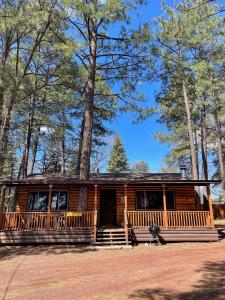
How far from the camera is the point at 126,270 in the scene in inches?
316

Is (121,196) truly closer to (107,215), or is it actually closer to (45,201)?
(107,215)

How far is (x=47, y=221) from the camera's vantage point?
13359mm

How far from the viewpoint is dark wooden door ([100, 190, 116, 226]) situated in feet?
53.0

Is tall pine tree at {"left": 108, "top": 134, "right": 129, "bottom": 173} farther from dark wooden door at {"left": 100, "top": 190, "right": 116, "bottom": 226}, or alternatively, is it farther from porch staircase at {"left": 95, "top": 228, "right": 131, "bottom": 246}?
porch staircase at {"left": 95, "top": 228, "right": 131, "bottom": 246}

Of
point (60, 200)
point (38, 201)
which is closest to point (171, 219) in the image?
point (60, 200)

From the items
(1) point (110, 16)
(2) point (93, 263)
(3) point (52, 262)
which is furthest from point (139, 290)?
(1) point (110, 16)

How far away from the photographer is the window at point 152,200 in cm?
1576

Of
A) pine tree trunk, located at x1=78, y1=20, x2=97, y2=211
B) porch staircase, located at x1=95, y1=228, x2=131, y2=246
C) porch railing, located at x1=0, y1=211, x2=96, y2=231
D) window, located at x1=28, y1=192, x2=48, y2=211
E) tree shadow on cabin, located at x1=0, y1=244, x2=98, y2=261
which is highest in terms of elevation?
pine tree trunk, located at x1=78, y1=20, x2=97, y2=211

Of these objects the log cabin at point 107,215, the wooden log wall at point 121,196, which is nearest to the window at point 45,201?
the log cabin at point 107,215

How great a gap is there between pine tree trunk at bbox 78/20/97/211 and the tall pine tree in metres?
27.1

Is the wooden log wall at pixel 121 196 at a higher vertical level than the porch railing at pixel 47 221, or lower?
higher

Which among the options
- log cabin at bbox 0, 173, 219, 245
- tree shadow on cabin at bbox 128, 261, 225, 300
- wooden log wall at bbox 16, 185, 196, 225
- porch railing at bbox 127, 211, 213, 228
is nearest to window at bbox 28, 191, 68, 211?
log cabin at bbox 0, 173, 219, 245

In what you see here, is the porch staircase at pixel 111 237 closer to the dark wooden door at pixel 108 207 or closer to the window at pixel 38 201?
the dark wooden door at pixel 108 207

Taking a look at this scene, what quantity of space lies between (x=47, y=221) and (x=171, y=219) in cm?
593
